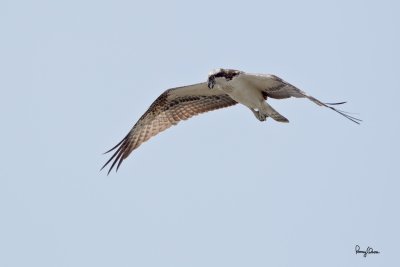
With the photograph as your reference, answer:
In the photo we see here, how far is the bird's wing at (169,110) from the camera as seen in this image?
15539 mm

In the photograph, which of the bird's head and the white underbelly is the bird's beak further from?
the white underbelly

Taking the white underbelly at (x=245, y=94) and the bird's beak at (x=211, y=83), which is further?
the white underbelly at (x=245, y=94)

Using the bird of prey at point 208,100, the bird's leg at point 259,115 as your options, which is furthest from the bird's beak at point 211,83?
the bird's leg at point 259,115

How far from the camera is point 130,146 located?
1551 cm

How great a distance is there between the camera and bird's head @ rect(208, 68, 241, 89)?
14.0 metres

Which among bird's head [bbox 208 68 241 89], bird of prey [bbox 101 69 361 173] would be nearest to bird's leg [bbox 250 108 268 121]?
bird of prey [bbox 101 69 361 173]

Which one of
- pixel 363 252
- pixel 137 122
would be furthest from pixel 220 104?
pixel 363 252

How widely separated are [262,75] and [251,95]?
624 millimetres

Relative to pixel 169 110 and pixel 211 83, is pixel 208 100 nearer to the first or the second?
pixel 169 110

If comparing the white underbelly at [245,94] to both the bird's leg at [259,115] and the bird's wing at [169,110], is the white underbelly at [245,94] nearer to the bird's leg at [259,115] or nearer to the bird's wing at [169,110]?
the bird's leg at [259,115]

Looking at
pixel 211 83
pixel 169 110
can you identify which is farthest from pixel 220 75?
pixel 169 110

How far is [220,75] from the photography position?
14.0m

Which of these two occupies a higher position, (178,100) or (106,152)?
(178,100)

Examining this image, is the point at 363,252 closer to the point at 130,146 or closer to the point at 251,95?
the point at 251,95
